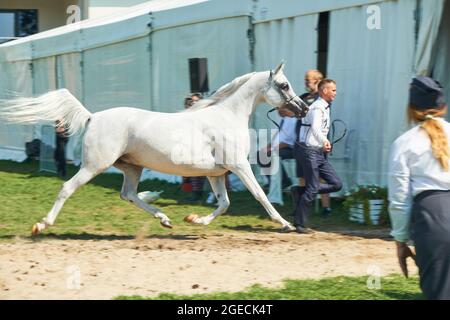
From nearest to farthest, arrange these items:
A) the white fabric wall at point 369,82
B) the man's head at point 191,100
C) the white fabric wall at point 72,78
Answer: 1. the white fabric wall at point 369,82
2. the man's head at point 191,100
3. the white fabric wall at point 72,78

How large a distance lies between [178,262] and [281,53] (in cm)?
597

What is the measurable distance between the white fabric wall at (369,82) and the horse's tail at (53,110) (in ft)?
13.2

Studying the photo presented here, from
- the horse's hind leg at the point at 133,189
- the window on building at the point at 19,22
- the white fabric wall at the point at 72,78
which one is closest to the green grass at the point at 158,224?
the horse's hind leg at the point at 133,189

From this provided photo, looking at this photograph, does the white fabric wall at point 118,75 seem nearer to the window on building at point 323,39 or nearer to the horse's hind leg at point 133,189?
the window on building at point 323,39

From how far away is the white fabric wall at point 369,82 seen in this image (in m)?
11.0

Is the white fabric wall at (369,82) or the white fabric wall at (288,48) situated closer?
the white fabric wall at (369,82)

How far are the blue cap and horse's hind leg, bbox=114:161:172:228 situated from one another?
5.55 m

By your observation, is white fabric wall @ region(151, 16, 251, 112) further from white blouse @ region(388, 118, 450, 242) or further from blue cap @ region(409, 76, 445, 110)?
white blouse @ region(388, 118, 450, 242)

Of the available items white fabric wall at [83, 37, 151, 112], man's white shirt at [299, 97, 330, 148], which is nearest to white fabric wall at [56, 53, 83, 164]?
white fabric wall at [83, 37, 151, 112]

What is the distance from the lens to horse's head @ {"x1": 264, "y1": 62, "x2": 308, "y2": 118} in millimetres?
10040

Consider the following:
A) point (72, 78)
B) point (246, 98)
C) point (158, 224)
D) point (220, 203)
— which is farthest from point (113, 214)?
point (72, 78)

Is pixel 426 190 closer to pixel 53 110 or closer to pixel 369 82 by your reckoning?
pixel 53 110
